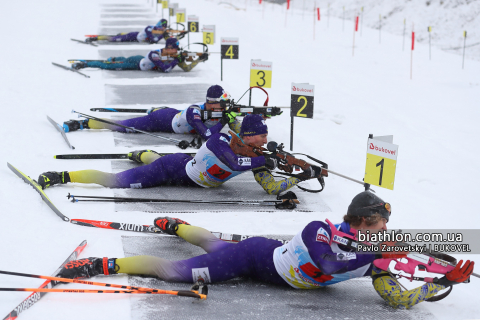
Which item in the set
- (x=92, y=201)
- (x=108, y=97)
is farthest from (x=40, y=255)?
(x=108, y=97)

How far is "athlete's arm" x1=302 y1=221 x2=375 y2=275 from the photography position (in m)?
3.81

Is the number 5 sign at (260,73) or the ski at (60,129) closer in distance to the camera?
the ski at (60,129)

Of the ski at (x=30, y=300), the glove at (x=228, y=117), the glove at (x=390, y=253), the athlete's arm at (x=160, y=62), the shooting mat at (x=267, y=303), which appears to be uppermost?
the athlete's arm at (x=160, y=62)

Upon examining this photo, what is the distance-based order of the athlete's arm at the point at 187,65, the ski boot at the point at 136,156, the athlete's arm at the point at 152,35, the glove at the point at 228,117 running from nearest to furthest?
1. the ski boot at the point at 136,156
2. the glove at the point at 228,117
3. the athlete's arm at the point at 187,65
4. the athlete's arm at the point at 152,35

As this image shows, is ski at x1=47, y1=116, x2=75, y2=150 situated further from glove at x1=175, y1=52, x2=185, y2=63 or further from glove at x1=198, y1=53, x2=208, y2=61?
glove at x1=198, y1=53, x2=208, y2=61

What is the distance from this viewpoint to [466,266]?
11.8 feet

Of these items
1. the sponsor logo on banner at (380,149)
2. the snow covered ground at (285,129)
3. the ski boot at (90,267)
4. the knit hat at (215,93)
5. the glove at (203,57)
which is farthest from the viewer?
the glove at (203,57)

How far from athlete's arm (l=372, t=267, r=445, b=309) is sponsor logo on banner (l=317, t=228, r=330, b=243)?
0.44 metres

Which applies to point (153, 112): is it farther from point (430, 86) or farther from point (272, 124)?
point (430, 86)

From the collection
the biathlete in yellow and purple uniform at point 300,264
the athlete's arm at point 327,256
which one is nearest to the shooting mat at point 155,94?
the biathlete in yellow and purple uniform at point 300,264

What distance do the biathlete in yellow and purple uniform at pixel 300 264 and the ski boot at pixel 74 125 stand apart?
4659mm

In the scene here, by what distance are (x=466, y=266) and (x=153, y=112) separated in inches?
239

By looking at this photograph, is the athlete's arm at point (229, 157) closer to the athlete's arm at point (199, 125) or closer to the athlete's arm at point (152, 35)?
the athlete's arm at point (199, 125)

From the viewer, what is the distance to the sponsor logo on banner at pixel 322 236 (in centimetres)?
383
